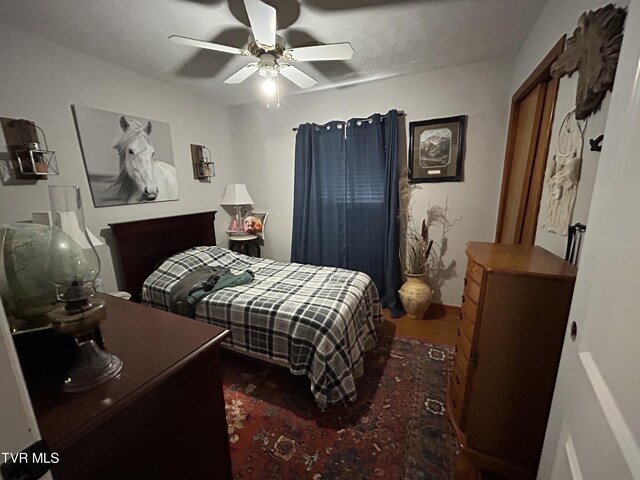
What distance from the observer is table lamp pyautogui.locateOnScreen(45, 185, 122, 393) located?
1.90 feet

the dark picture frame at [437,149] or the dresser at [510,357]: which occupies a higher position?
the dark picture frame at [437,149]

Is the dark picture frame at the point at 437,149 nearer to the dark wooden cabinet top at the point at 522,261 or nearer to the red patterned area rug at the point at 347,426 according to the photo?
the dark wooden cabinet top at the point at 522,261

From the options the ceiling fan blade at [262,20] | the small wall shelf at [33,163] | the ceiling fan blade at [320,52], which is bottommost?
the small wall shelf at [33,163]

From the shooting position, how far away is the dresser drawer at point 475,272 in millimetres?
1159

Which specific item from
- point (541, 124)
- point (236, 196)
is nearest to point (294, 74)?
point (236, 196)

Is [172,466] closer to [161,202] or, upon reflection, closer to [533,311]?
[533,311]

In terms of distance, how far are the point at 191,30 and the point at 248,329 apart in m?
2.15

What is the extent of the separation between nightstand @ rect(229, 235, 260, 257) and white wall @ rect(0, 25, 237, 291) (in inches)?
23.8

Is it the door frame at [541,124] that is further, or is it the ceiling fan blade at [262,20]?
the door frame at [541,124]

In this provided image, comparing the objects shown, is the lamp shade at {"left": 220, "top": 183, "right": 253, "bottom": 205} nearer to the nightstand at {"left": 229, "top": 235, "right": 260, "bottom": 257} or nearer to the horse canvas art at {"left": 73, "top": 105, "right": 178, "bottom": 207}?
the nightstand at {"left": 229, "top": 235, "right": 260, "bottom": 257}

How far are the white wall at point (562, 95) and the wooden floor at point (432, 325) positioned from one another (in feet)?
3.94

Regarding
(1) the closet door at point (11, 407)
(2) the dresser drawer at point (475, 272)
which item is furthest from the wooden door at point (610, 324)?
(1) the closet door at point (11, 407)

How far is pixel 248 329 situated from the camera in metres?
1.78

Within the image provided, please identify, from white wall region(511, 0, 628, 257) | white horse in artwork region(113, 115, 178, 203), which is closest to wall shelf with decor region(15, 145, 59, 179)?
white horse in artwork region(113, 115, 178, 203)
